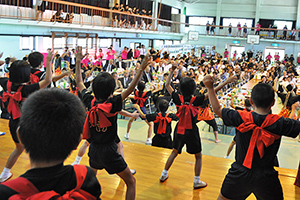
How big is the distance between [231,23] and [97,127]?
3093 cm

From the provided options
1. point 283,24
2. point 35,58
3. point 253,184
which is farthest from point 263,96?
point 283,24

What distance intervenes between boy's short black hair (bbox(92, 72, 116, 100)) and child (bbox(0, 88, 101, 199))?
1.37 meters

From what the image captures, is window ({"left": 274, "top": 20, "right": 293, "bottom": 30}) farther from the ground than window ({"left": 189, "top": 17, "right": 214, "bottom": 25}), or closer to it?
closer to it

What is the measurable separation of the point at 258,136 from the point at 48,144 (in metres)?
1.61

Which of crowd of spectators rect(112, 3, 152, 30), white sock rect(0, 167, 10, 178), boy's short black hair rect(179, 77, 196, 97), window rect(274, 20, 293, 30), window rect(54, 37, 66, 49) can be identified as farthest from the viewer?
window rect(274, 20, 293, 30)

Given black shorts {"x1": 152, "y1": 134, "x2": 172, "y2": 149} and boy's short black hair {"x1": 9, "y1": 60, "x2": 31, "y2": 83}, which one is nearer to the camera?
boy's short black hair {"x1": 9, "y1": 60, "x2": 31, "y2": 83}

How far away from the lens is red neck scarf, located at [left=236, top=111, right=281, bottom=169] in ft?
7.70

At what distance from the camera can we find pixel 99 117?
2.71m

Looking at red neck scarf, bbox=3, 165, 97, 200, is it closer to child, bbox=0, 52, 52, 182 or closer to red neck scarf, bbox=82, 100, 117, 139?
red neck scarf, bbox=82, 100, 117, 139

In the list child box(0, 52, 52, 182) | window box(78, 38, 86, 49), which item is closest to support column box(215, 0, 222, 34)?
window box(78, 38, 86, 49)

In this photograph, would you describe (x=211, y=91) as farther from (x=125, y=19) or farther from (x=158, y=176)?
(x=125, y=19)

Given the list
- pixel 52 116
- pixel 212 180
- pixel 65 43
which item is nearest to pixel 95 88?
pixel 52 116

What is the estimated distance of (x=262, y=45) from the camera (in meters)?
30.1

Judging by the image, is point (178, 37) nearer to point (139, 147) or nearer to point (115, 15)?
point (115, 15)
